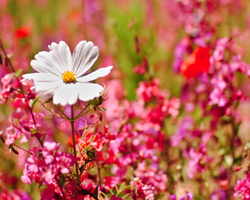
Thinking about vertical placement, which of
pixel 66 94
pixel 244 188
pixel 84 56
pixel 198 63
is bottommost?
pixel 244 188

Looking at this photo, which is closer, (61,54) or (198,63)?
(61,54)

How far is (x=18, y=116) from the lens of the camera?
448mm

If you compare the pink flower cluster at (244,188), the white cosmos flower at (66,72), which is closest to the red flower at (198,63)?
the pink flower cluster at (244,188)

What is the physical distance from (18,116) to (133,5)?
1.18 meters

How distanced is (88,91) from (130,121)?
0.51 meters

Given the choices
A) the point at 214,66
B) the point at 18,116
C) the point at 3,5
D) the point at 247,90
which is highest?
the point at 3,5

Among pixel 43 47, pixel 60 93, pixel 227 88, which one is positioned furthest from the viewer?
Result: pixel 43 47

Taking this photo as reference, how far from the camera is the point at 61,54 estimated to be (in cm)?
50

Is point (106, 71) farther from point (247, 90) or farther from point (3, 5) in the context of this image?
point (3, 5)

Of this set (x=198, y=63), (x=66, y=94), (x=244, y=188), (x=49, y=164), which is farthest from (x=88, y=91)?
(x=198, y=63)

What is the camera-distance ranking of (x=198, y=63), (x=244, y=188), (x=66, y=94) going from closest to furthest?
(x=66, y=94) → (x=244, y=188) → (x=198, y=63)

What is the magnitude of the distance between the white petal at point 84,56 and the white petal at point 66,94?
0.05 m

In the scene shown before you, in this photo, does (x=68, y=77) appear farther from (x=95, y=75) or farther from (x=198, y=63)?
(x=198, y=63)

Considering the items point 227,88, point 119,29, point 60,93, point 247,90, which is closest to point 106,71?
point 60,93
